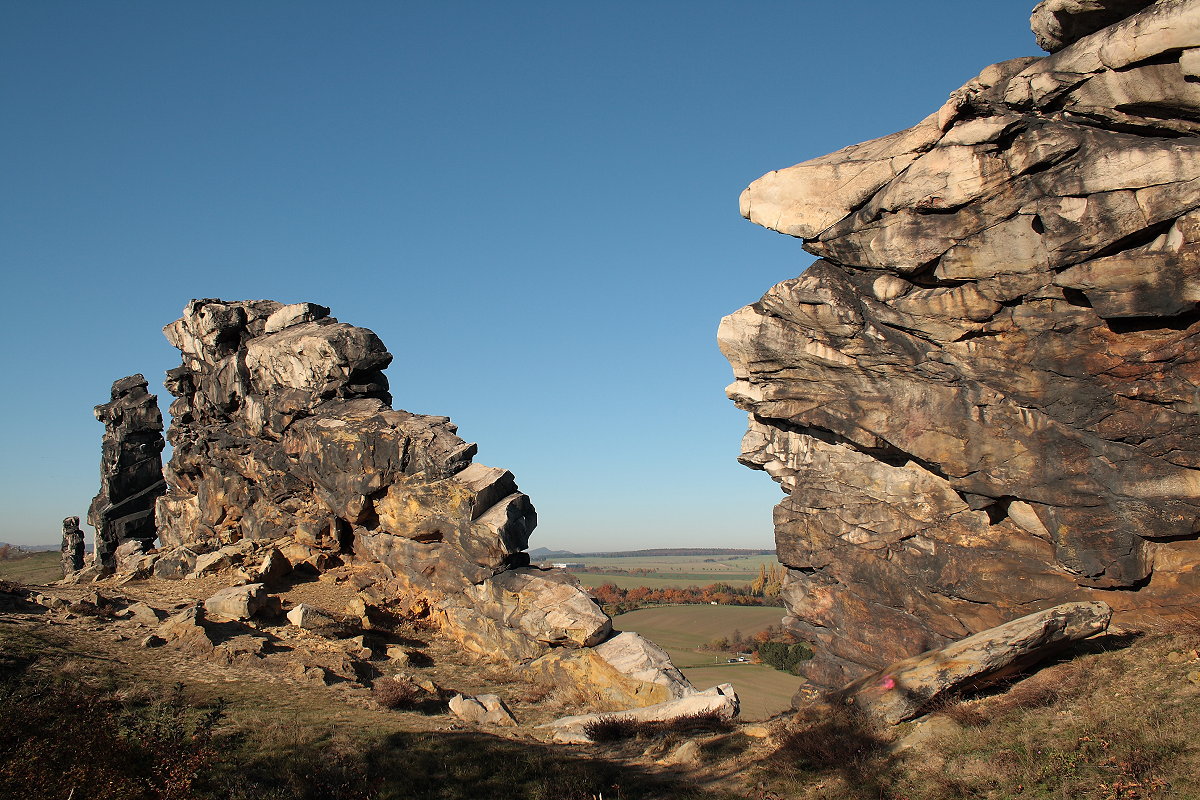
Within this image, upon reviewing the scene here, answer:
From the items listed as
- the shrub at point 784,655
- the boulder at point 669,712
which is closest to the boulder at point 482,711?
the boulder at point 669,712

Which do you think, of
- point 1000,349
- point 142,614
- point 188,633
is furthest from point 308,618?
point 1000,349

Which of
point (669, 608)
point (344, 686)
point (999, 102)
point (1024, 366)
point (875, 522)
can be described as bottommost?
point (669, 608)

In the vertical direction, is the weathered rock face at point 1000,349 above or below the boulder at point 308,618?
above

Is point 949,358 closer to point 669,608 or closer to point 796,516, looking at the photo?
point 796,516

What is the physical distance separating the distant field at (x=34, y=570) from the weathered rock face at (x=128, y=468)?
275 inches

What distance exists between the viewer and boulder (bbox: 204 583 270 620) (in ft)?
93.1

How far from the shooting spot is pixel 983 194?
18.7 metres

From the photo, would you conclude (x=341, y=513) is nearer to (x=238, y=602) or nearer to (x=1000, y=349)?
(x=238, y=602)

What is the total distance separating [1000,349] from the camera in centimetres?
2008

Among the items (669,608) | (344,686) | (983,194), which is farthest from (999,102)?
(669,608)

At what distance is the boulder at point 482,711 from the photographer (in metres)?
21.9

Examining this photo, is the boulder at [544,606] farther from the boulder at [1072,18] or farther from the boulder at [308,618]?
the boulder at [1072,18]

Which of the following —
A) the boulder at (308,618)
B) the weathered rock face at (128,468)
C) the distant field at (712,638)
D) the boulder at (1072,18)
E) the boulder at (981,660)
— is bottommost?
the distant field at (712,638)

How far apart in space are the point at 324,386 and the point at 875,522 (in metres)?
25.3
